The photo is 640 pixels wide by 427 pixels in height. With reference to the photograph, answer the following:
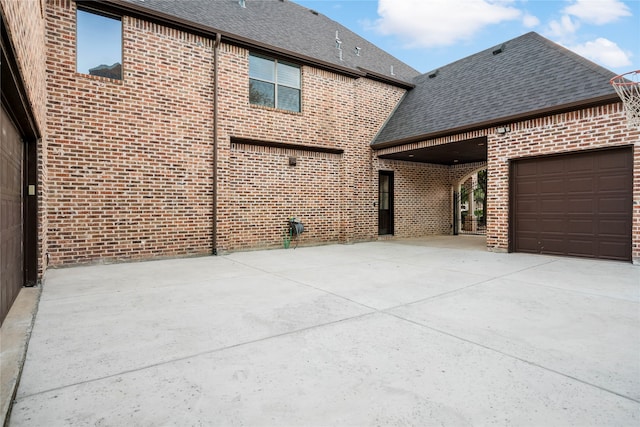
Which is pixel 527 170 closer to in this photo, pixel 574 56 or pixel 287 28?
pixel 574 56

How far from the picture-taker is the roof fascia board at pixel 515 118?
21.7 ft

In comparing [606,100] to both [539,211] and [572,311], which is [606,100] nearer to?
[539,211]

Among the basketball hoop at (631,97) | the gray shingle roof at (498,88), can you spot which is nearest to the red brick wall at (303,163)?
the gray shingle roof at (498,88)

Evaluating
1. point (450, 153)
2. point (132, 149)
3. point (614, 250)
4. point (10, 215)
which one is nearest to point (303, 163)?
point (132, 149)

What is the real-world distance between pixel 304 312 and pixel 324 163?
23.6 ft

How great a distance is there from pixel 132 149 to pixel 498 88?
956cm

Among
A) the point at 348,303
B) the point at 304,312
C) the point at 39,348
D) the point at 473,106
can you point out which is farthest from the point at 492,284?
the point at 473,106

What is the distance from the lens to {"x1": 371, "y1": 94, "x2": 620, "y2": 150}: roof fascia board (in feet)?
21.7

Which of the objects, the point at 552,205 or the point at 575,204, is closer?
the point at 575,204

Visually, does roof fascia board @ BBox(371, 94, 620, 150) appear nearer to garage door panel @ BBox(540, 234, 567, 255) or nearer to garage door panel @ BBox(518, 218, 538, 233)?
garage door panel @ BBox(518, 218, 538, 233)

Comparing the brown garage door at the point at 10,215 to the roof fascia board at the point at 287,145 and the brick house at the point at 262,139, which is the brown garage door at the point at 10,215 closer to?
the brick house at the point at 262,139

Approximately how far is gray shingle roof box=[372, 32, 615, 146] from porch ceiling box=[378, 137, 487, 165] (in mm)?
671

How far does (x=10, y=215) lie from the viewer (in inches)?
150

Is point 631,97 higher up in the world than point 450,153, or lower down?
lower down
